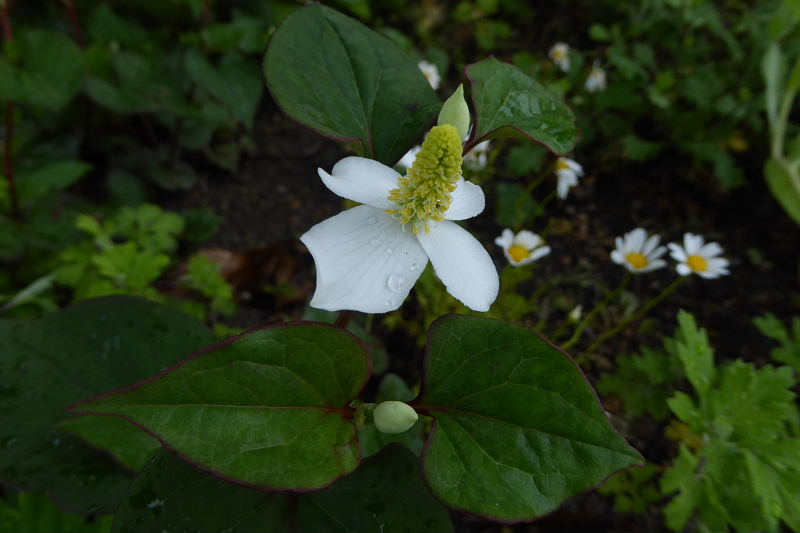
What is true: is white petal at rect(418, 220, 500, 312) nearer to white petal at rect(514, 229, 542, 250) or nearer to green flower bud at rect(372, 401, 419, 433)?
green flower bud at rect(372, 401, 419, 433)

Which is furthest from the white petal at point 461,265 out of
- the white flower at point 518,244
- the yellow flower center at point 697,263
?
the yellow flower center at point 697,263

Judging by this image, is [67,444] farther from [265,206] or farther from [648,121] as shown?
[648,121]

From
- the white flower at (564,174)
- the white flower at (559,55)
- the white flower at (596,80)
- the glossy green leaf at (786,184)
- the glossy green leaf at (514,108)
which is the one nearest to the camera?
the glossy green leaf at (514,108)

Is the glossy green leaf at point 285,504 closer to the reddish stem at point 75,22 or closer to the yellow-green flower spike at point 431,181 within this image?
the yellow-green flower spike at point 431,181

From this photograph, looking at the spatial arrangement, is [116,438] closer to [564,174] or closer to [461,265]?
[461,265]

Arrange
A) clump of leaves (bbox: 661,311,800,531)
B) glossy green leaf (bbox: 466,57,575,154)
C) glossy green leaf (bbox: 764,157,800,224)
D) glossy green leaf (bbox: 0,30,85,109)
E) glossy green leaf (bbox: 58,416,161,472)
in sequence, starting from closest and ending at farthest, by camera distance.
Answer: glossy green leaf (bbox: 466,57,575,154) < glossy green leaf (bbox: 58,416,161,472) < clump of leaves (bbox: 661,311,800,531) < glossy green leaf (bbox: 0,30,85,109) < glossy green leaf (bbox: 764,157,800,224)

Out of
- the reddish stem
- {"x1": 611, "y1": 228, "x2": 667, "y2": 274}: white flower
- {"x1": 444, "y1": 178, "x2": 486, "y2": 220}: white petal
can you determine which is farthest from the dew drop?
the reddish stem
